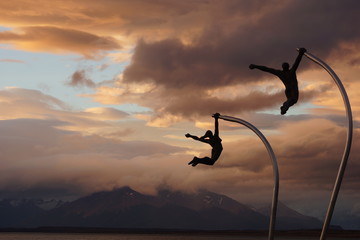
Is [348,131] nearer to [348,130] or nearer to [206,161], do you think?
[348,130]

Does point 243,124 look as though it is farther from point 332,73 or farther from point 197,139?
point 332,73

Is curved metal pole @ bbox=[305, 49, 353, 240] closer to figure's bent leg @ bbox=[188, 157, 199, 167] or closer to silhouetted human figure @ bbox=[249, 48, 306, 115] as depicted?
silhouetted human figure @ bbox=[249, 48, 306, 115]

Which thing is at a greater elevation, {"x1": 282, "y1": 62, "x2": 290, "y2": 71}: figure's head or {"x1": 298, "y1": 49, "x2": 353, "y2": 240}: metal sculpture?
{"x1": 282, "y1": 62, "x2": 290, "y2": 71}: figure's head

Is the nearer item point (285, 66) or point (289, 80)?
point (285, 66)

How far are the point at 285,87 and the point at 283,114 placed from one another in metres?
1.15

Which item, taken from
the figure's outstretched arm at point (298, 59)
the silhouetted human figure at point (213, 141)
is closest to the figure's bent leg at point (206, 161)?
the silhouetted human figure at point (213, 141)

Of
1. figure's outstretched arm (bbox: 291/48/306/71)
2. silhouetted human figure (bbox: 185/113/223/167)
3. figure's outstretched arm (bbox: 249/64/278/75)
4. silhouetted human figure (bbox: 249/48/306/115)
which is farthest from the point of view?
silhouetted human figure (bbox: 185/113/223/167)

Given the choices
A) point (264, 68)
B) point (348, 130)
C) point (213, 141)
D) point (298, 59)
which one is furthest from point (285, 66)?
point (213, 141)

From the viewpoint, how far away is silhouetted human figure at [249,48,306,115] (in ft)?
89.5

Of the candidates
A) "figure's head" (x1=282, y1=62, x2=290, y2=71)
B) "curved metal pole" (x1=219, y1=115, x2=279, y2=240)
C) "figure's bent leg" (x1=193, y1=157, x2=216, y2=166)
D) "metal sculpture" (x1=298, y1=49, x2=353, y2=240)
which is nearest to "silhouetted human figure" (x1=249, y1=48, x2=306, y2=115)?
"figure's head" (x1=282, y1=62, x2=290, y2=71)

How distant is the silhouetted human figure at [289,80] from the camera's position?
2729 cm

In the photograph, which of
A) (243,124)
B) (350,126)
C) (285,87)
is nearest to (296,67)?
(285,87)

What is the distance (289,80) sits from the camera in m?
27.6

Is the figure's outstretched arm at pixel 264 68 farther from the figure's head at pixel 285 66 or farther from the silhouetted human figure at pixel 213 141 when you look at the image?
the silhouetted human figure at pixel 213 141
